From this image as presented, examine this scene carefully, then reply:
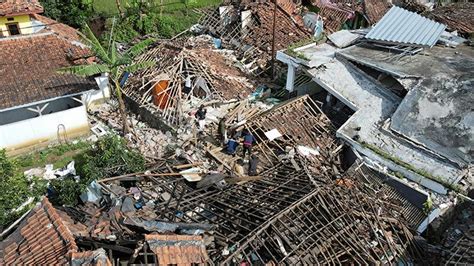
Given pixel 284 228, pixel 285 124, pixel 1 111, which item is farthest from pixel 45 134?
pixel 284 228

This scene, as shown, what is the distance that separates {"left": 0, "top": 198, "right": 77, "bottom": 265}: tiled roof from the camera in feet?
37.6

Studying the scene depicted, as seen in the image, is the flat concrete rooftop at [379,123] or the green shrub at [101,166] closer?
the green shrub at [101,166]

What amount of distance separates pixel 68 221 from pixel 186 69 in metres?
11.7

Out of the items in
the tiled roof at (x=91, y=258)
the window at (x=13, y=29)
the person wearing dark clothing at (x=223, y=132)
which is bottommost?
the person wearing dark clothing at (x=223, y=132)

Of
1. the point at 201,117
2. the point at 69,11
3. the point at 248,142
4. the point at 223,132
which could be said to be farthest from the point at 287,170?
the point at 69,11

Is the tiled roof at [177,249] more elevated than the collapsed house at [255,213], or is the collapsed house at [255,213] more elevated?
the tiled roof at [177,249]

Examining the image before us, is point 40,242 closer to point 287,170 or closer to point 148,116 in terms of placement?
point 287,170

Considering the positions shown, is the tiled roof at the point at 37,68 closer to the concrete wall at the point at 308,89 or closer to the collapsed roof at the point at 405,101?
the concrete wall at the point at 308,89

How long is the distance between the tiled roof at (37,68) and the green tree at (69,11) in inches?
329

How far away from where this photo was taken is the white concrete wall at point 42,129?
19.7 metres

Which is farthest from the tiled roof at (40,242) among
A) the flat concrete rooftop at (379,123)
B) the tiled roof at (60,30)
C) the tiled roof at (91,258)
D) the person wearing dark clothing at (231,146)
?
the tiled roof at (60,30)

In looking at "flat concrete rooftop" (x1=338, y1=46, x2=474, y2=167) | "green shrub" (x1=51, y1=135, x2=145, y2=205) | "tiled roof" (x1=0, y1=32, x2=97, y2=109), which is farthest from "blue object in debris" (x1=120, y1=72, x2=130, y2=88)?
"flat concrete rooftop" (x1=338, y1=46, x2=474, y2=167)

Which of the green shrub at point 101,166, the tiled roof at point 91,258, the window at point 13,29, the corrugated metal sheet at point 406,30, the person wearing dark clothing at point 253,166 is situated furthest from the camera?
the window at point 13,29

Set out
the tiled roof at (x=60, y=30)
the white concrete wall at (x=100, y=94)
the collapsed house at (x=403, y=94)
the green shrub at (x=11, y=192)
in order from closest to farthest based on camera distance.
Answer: the green shrub at (x=11, y=192)
the collapsed house at (x=403, y=94)
the white concrete wall at (x=100, y=94)
the tiled roof at (x=60, y=30)
